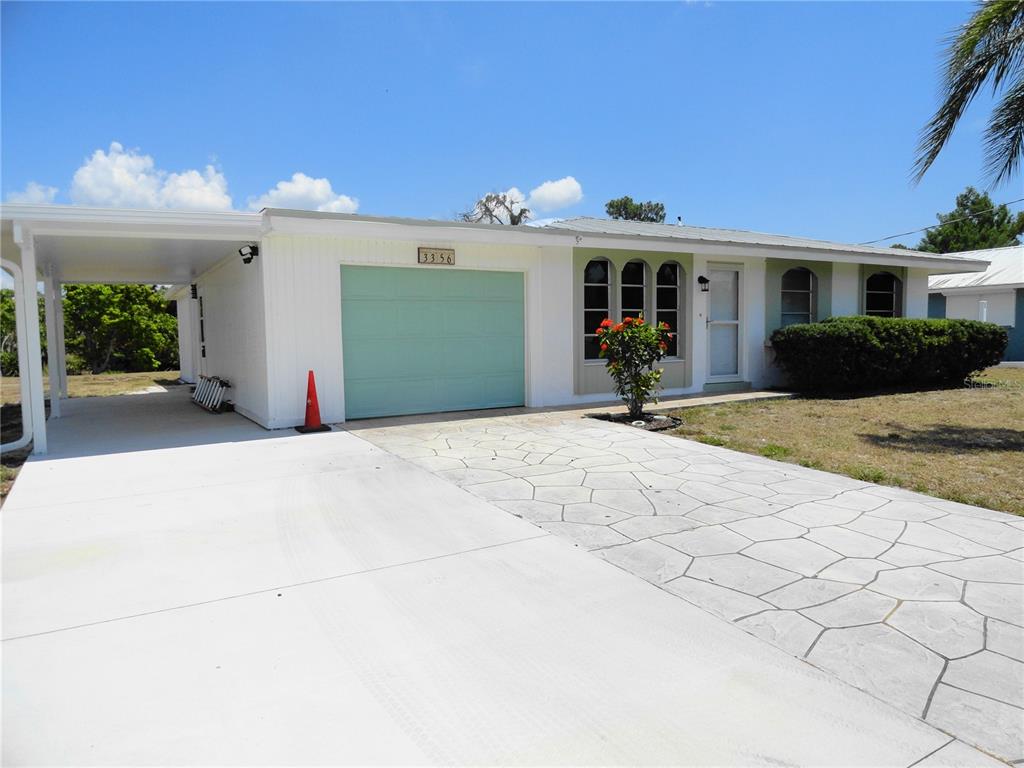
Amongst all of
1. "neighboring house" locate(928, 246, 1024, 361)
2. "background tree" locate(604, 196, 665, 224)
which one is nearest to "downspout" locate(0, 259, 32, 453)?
"neighboring house" locate(928, 246, 1024, 361)

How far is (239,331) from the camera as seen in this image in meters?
10.3

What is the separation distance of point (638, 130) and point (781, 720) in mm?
18992

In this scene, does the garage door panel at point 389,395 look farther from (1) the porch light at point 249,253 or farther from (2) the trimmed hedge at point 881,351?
(2) the trimmed hedge at point 881,351

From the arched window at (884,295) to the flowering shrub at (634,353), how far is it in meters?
7.98

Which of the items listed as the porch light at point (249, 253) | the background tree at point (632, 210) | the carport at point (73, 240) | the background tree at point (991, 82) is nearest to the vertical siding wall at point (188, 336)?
the carport at point (73, 240)

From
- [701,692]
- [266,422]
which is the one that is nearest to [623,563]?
[701,692]

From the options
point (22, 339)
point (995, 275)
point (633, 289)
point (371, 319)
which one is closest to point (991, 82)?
point (633, 289)

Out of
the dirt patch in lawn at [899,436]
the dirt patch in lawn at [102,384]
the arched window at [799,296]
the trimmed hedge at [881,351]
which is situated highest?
the arched window at [799,296]

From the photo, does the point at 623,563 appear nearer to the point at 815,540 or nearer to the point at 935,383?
the point at 815,540

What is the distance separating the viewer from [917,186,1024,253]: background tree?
3819cm

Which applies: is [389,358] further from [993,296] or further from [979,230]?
[979,230]

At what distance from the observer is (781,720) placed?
225 cm

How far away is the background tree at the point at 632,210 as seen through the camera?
143 feet

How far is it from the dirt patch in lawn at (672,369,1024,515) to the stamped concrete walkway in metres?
0.51
